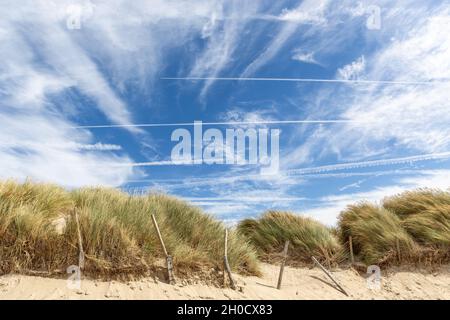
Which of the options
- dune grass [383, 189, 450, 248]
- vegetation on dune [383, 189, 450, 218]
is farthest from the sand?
vegetation on dune [383, 189, 450, 218]

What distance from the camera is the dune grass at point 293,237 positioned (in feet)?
35.7

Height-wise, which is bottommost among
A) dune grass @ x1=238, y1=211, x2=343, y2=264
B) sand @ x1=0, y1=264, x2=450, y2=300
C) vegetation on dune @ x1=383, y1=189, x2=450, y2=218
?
sand @ x1=0, y1=264, x2=450, y2=300

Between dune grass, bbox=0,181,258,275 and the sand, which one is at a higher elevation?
dune grass, bbox=0,181,258,275

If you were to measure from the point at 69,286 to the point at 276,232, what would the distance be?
6141mm

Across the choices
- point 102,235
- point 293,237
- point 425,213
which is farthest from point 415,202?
point 102,235

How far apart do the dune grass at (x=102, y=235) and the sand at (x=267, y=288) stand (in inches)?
11.7

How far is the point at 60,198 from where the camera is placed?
30.9ft

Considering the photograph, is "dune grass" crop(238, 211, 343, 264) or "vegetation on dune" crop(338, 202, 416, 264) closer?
"vegetation on dune" crop(338, 202, 416, 264)

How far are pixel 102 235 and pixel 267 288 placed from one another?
347 cm

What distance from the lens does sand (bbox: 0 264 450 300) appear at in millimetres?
7016

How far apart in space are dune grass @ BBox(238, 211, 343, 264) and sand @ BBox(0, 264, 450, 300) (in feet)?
1.80

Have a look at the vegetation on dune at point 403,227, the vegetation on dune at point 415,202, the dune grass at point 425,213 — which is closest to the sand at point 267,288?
the vegetation on dune at point 403,227

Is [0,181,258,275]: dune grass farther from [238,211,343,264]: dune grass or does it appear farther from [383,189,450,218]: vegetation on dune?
[383,189,450,218]: vegetation on dune

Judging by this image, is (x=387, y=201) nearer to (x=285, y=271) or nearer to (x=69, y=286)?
(x=285, y=271)
